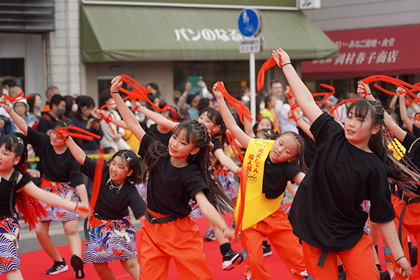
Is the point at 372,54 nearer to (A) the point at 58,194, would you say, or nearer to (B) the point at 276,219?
(A) the point at 58,194

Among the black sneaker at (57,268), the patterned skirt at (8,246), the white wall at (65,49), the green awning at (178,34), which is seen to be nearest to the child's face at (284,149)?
the patterned skirt at (8,246)

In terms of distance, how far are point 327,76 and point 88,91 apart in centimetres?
919

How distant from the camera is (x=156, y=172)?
5.24 meters

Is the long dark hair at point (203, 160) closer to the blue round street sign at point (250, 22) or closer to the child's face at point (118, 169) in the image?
the child's face at point (118, 169)

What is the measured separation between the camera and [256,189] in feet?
20.2

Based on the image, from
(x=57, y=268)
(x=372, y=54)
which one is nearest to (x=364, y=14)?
(x=372, y=54)

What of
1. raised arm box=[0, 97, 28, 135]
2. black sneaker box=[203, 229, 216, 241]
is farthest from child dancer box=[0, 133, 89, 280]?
black sneaker box=[203, 229, 216, 241]

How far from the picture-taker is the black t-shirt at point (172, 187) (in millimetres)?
5074

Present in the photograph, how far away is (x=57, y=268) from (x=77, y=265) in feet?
1.82

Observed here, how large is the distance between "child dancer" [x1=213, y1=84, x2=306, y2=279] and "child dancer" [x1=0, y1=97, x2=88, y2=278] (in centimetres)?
195

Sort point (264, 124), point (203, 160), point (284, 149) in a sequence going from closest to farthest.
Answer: point (203, 160)
point (284, 149)
point (264, 124)

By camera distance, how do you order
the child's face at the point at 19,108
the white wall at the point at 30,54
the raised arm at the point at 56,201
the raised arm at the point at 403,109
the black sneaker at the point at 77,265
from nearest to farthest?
the raised arm at the point at 56,201 < the raised arm at the point at 403,109 < the black sneaker at the point at 77,265 < the child's face at the point at 19,108 < the white wall at the point at 30,54

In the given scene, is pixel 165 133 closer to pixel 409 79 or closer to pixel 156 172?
pixel 156 172

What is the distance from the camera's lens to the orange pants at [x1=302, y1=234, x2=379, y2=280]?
179 inches
